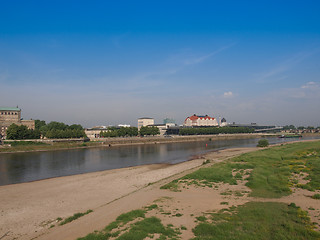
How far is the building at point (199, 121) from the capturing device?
16325cm

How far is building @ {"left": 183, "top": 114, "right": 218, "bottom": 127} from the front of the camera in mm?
163250

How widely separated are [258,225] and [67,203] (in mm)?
16927

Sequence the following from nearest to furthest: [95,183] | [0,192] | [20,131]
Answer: [0,192] < [95,183] < [20,131]

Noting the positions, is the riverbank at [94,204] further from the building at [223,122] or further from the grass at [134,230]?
the building at [223,122]

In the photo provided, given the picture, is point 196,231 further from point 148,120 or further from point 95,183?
point 148,120

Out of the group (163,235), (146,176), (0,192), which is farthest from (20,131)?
(163,235)

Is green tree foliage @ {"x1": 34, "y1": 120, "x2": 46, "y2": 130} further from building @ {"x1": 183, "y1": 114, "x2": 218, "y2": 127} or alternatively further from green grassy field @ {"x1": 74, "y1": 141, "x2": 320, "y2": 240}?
green grassy field @ {"x1": 74, "y1": 141, "x2": 320, "y2": 240}

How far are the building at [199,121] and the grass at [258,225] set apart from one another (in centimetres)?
14899

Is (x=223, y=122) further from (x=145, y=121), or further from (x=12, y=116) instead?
(x=12, y=116)

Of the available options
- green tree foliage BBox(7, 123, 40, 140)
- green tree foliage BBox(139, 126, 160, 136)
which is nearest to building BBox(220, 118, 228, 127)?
green tree foliage BBox(139, 126, 160, 136)

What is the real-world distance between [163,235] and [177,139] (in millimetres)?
105530

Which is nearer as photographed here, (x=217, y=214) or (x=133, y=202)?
(x=217, y=214)

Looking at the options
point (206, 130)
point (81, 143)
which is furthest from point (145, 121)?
point (81, 143)

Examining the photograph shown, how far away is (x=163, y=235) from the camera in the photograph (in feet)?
36.9
